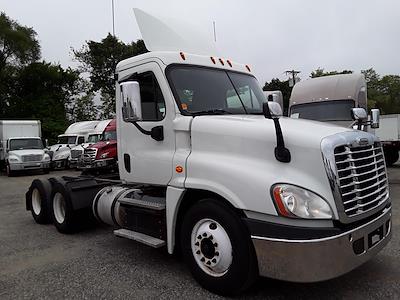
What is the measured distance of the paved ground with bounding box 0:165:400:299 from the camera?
13.6ft

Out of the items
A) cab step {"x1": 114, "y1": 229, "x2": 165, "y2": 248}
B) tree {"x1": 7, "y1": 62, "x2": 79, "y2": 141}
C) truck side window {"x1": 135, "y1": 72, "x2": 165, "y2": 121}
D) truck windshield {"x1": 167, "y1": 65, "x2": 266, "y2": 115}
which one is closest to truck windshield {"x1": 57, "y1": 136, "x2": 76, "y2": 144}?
tree {"x1": 7, "y1": 62, "x2": 79, "y2": 141}

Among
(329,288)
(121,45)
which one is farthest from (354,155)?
(121,45)

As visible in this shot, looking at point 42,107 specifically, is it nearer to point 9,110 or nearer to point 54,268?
point 9,110

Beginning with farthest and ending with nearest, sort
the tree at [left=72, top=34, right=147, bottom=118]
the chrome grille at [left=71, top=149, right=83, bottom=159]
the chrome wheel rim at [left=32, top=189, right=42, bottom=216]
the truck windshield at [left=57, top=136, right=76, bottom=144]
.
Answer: the tree at [left=72, top=34, right=147, bottom=118]
the truck windshield at [left=57, top=136, right=76, bottom=144]
the chrome grille at [left=71, top=149, right=83, bottom=159]
the chrome wheel rim at [left=32, top=189, right=42, bottom=216]

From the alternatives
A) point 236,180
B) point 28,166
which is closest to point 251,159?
point 236,180

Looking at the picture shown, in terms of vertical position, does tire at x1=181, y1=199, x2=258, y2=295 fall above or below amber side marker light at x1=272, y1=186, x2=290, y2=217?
below

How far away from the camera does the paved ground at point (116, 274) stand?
4160mm

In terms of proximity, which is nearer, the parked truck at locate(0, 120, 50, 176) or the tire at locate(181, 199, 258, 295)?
the tire at locate(181, 199, 258, 295)

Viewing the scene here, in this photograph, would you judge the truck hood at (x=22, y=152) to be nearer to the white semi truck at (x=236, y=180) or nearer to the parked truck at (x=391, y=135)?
the parked truck at (x=391, y=135)

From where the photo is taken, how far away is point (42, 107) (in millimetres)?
38531

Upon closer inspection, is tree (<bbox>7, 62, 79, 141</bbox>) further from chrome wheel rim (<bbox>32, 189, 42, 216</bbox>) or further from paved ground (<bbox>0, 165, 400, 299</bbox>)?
paved ground (<bbox>0, 165, 400, 299</bbox>)

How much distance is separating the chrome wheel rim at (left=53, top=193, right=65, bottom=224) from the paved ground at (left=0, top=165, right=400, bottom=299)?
1.10 feet

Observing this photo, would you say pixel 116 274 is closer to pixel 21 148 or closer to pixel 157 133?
pixel 157 133

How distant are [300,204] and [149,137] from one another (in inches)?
85.0
